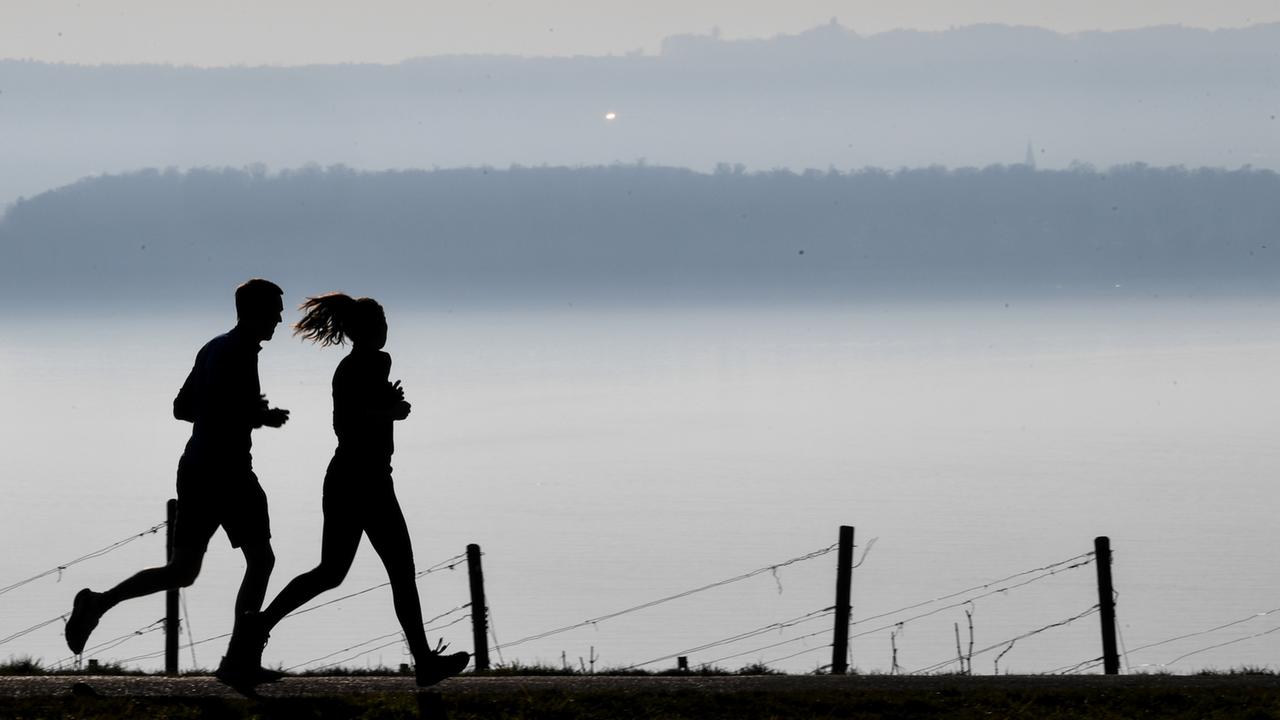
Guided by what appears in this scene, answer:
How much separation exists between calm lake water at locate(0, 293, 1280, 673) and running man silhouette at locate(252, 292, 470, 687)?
819 centimetres

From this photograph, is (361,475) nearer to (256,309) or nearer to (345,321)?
(345,321)

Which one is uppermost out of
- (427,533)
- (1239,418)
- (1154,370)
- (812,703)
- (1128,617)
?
(1154,370)

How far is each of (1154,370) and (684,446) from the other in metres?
39.6

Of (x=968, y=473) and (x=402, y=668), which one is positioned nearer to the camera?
(x=402, y=668)

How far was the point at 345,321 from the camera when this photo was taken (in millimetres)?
7637

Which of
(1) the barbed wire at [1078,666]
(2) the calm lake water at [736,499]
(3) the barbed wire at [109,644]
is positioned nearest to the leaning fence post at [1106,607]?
(1) the barbed wire at [1078,666]

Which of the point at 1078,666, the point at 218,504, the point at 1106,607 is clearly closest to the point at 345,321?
the point at 218,504

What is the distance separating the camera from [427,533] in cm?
4056

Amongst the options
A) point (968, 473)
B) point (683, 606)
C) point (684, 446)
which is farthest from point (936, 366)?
point (683, 606)

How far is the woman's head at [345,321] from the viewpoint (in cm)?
760

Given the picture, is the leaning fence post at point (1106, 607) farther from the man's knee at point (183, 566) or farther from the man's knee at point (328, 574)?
the man's knee at point (183, 566)

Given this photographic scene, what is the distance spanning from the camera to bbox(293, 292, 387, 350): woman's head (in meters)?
7.60

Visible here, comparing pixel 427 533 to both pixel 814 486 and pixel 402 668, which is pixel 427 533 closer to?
pixel 814 486

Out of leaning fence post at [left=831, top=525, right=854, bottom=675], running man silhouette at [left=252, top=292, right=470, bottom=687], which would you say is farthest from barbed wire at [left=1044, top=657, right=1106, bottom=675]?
running man silhouette at [left=252, top=292, right=470, bottom=687]
